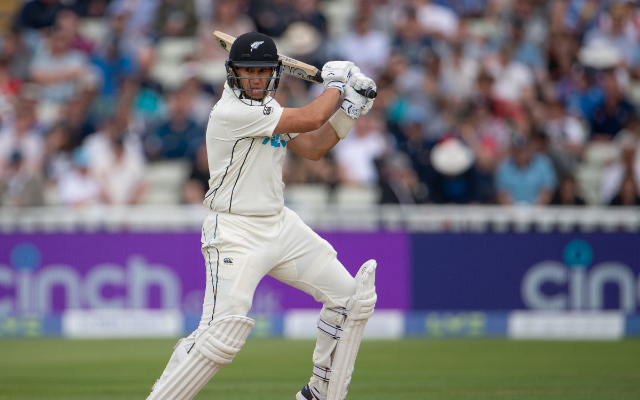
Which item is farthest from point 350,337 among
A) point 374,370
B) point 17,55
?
point 17,55

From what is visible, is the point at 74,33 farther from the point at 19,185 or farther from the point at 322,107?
the point at 322,107

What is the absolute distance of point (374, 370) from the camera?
7023mm

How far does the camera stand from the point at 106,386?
6301 mm

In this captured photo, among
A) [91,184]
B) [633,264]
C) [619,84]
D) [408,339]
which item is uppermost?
[619,84]

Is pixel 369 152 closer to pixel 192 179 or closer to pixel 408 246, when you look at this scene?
pixel 408 246

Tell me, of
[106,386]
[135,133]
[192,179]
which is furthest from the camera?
[135,133]

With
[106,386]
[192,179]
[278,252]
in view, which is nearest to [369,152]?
[192,179]

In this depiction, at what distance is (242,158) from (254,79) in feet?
1.32

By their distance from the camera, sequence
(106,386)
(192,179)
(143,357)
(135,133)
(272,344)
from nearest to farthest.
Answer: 1. (106,386)
2. (143,357)
3. (272,344)
4. (192,179)
5. (135,133)

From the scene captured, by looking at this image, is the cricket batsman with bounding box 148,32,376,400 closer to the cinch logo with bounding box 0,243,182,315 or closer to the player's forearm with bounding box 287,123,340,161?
the player's forearm with bounding box 287,123,340,161

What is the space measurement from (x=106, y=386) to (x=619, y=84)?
7.29 metres

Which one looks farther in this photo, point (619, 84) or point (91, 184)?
point (619, 84)

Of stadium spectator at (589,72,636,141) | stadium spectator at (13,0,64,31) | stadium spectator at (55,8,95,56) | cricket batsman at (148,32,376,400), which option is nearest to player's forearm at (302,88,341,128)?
cricket batsman at (148,32,376,400)

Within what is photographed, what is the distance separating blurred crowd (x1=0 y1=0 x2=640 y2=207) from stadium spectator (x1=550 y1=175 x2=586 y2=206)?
0.02 metres
